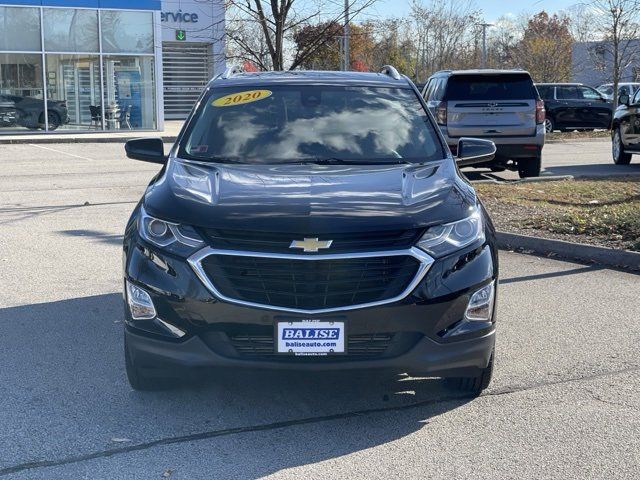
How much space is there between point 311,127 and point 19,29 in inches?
1028

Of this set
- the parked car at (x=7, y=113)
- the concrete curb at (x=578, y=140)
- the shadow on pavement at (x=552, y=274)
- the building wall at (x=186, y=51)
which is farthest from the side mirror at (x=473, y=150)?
the building wall at (x=186, y=51)

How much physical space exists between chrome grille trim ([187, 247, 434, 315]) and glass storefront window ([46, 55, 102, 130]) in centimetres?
2741

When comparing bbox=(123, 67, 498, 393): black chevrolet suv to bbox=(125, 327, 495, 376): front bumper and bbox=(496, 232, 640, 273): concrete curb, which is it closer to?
bbox=(125, 327, 495, 376): front bumper

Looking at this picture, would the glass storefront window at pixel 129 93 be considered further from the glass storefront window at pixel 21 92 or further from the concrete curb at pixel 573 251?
the concrete curb at pixel 573 251

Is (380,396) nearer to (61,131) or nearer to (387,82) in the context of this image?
(387,82)

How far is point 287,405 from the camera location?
494 cm

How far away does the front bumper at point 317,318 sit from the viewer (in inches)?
170

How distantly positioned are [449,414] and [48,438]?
2026mm

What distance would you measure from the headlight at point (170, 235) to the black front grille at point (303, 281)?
4.7 inches

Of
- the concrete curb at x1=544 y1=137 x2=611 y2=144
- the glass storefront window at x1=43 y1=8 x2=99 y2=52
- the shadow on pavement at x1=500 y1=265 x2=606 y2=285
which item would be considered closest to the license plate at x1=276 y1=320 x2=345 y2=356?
the shadow on pavement at x1=500 y1=265 x2=606 y2=285

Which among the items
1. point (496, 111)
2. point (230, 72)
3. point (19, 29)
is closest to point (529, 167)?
point (496, 111)

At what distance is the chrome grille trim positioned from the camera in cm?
431

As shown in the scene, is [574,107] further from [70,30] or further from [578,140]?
[70,30]

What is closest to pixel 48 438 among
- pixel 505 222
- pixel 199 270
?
pixel 199 270
